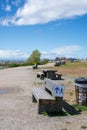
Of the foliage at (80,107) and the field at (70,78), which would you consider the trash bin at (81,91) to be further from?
the field at (70,78)

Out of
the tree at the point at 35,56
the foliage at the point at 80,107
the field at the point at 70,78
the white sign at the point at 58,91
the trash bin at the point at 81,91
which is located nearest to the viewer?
the white sign at the point at 58,91

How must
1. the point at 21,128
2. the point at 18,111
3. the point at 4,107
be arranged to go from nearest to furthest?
the point at 21,128, the point at 18,111, the point at 4,107

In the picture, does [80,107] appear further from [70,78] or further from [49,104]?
[70,78]

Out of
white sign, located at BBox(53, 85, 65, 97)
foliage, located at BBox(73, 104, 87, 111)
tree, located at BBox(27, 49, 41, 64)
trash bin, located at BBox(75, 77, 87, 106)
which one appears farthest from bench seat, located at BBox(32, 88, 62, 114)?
tree, located at BBox(27, 49, 41, 64)

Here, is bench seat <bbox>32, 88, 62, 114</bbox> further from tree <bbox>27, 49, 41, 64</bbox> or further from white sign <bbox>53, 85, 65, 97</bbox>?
tree <bbox>27, 49, 41, 64</bbox>

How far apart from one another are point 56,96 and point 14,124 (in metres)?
1.76

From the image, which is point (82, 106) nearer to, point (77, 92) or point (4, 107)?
point (77, 92)

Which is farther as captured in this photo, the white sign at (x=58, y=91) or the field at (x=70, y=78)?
the field at (x=70, y=78)

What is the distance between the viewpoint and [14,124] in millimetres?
8477

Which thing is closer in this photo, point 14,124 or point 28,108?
point 14,124

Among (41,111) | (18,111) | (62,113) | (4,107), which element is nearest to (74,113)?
(62,113)

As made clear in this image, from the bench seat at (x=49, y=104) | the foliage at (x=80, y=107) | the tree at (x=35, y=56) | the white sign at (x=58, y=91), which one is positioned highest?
the tree at (x=35, y=56)

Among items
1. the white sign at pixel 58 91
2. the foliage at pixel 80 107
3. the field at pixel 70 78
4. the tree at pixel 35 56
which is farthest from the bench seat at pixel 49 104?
the tree at pixel 35 56

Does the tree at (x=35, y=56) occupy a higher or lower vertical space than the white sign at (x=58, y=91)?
higher
